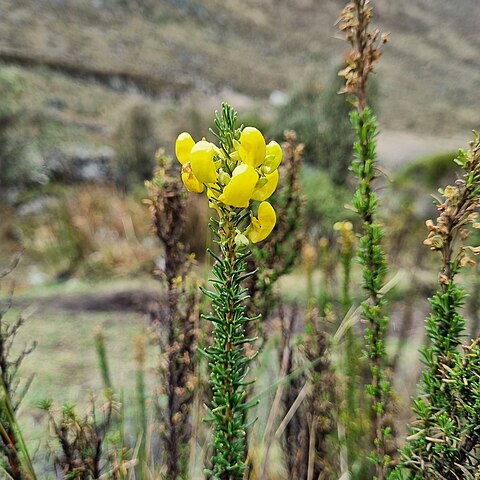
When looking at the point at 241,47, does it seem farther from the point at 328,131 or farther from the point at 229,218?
the point at 229,218

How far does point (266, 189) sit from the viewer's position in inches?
19.6

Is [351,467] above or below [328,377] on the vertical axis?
below

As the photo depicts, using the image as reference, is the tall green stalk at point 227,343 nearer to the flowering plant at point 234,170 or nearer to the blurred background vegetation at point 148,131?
the flowering plant at point 234,170

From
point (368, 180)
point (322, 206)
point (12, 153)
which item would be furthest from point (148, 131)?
point (368, 180)

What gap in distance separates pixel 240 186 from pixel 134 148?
360 inches

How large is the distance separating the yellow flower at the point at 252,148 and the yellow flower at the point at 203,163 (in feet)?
0.11

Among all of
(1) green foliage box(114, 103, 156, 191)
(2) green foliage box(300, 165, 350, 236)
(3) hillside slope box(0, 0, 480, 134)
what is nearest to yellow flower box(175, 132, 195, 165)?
(2) green foliage box(300, 165, 350, 236)

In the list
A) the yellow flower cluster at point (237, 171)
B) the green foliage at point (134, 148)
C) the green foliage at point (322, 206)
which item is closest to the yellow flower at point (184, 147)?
the yellow flower cluster at point (237, 171)

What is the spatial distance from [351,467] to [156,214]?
2.14ft

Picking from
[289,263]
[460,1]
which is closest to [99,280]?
[289,263]

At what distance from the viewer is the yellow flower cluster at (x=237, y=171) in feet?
1.45

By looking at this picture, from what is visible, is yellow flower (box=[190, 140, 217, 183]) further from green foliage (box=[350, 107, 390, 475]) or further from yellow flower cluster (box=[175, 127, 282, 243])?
green foliage (box=[350, 107, 390, 475])

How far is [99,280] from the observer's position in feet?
15.3

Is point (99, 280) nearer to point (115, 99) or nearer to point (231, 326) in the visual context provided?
point (231, 326)
